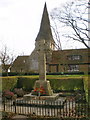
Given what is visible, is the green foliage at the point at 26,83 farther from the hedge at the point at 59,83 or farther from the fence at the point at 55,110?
the fence at the point at 55,110

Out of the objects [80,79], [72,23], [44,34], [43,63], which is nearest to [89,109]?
[72,23]

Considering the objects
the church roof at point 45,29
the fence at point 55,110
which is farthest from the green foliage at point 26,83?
the church roof at point 45,29

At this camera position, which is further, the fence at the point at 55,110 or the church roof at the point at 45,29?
the church roof at the point at 45,29

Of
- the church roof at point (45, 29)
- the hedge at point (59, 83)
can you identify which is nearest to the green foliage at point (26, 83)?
the hedge at point (59, 83)

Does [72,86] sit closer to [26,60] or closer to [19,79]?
[19,79]

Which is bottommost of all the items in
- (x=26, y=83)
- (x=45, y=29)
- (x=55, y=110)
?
(x=55, y=110)

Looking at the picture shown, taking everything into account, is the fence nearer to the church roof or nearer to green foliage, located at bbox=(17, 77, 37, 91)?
green foliage, located at bbox=(17, 77, 37, 91)

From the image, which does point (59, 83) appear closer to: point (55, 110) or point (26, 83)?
point (26, 83)

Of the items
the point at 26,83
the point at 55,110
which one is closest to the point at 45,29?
the point at 26,83

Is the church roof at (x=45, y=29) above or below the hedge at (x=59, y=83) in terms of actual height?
above

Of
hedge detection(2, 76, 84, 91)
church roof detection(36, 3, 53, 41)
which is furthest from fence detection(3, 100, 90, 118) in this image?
church roof detection(36, 3, 53, 41)

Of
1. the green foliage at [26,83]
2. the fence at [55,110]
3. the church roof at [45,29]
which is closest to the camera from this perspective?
the fence at [55,110]

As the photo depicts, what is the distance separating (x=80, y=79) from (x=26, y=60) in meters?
30.8

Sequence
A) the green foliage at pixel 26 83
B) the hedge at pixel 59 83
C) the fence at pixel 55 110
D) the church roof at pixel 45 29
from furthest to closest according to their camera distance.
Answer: the church roof at pixel 45 29
the green foliage at pixel 26 83
the hedge at pixel 59 83
the fence at pixel 55 110
